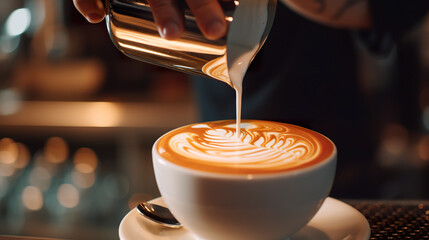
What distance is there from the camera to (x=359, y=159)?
1178 mm

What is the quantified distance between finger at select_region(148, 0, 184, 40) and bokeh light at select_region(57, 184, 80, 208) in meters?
0.78

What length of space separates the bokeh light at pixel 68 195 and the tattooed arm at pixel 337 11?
0.70 meters

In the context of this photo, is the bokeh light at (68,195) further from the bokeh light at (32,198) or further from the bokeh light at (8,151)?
the bokeh light at (8,151)

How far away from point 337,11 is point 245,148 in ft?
2.01

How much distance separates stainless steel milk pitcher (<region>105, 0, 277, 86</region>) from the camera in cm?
52

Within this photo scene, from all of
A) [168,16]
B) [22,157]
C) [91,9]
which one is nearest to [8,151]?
[22,157]

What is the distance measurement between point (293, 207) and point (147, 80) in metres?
0.98

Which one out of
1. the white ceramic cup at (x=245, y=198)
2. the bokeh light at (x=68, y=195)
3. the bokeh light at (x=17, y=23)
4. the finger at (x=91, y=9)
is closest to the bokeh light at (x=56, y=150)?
the bokeh light at (x=68, y=195)

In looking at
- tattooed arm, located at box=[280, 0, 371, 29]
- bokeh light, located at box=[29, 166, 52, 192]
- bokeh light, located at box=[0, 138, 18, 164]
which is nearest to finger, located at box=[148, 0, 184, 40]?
tattooed arm, located at box=[280, 0, 371, 29]

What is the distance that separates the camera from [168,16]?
51cm

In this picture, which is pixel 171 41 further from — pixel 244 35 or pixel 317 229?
pixel 317 229

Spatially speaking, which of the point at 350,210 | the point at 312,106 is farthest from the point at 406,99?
the point at 350,210

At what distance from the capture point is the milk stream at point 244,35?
53 centimetres

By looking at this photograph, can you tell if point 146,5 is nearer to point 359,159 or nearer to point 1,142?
point 359,159
